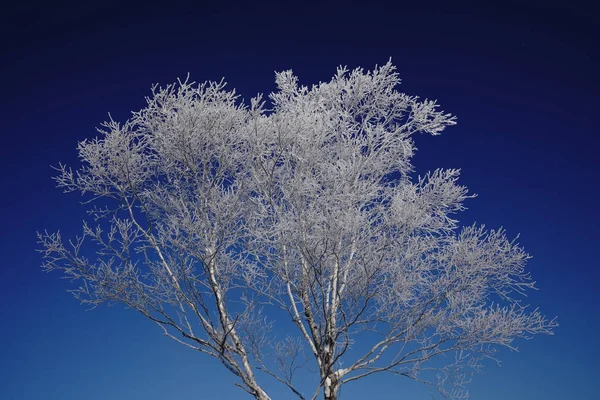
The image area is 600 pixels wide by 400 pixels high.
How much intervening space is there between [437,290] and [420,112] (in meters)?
2.88

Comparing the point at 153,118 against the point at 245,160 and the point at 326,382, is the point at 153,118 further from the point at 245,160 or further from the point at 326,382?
the point at 326,382

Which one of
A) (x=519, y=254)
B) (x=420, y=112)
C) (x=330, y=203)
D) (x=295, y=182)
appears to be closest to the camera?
(x=330, y=203)

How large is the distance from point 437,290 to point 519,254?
1.36m

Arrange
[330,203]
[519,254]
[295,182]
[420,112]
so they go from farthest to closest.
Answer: [420,112], [519,254], [295,182], [330,203]

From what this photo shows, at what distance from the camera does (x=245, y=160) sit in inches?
356

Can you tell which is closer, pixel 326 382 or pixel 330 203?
pixel 330 203

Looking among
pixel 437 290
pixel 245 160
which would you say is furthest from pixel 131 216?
pixel 437 290

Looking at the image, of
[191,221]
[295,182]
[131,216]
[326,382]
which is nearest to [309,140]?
[295,182]

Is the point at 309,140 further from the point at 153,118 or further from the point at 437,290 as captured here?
the point at 437,290

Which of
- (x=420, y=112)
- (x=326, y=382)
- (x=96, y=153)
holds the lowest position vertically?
(x=326, y=382)

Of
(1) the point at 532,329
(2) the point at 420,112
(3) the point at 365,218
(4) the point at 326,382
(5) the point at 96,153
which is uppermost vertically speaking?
(2) the point at 420,112

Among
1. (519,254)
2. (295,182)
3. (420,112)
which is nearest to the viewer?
(295,182)

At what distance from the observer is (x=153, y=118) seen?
8.48 meters

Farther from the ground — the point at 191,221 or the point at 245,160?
the point at 245,160
